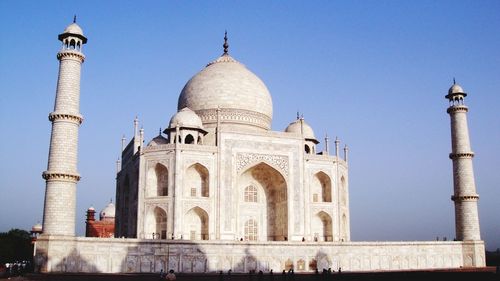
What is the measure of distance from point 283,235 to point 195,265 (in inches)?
241

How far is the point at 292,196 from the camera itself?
78.1 ft

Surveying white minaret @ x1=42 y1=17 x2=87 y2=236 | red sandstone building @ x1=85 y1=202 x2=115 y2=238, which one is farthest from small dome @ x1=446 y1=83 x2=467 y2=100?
red sandstone building @ x1=85 y1=202 x2=115 y2=238

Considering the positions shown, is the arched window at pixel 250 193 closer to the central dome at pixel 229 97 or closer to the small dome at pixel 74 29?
the central dome at pixel 229 97

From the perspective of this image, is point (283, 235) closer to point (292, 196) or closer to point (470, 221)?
point (292, 196)

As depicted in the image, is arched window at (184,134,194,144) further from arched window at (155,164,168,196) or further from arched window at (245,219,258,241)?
arched window at (245,219,258,241)

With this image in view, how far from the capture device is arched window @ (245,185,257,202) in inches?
971

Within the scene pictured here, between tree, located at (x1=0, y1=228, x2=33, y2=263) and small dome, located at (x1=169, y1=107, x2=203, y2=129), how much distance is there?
1326 cm

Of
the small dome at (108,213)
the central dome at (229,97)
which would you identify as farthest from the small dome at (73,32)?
the small dome at (108,213)

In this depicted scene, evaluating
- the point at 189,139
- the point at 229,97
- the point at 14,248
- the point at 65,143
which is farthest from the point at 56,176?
the point at 14,248

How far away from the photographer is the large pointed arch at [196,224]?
2250cm

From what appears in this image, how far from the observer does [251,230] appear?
2417 centimetres

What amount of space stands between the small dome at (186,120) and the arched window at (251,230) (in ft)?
15.7

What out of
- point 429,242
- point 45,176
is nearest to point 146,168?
point 45,176

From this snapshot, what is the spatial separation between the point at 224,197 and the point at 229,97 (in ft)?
20.7
